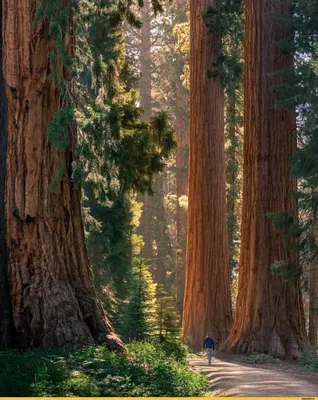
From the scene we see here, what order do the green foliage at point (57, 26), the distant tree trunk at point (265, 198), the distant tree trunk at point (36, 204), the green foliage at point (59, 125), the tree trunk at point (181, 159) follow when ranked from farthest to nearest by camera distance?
the tree trunk at point (181, 159) → the distant tree trunk at point (265, 198) → the distant tree trunk at point (36, 204) → the green foliage at point (57, 26) → the green foliage at point (59, 125)

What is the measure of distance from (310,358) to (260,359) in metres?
1.07

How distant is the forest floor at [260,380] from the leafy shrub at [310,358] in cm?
18

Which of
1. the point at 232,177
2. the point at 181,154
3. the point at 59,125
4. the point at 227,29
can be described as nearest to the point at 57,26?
the point at 59,125

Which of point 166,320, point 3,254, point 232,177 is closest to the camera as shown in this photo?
point 3,254

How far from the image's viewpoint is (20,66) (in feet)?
43.2

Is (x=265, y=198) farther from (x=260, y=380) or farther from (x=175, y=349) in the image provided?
(x=260, y=380)

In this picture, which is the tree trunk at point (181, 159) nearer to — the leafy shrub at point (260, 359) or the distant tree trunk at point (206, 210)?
the distant tree trunk at point (206, 210)

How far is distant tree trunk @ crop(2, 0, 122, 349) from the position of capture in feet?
42.2

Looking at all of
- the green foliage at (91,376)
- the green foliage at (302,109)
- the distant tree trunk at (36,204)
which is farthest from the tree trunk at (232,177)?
the green foliage at (91,376)

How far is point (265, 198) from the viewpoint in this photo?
19.5 m

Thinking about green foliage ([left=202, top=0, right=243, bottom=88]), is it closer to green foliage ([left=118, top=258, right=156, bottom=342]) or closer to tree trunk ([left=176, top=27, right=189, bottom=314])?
green foliage ([left=118, top=258, right=156, bottom=342])

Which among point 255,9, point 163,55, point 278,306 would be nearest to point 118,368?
point 278,306

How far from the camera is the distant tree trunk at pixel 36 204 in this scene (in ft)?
42.2

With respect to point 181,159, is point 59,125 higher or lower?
lower
